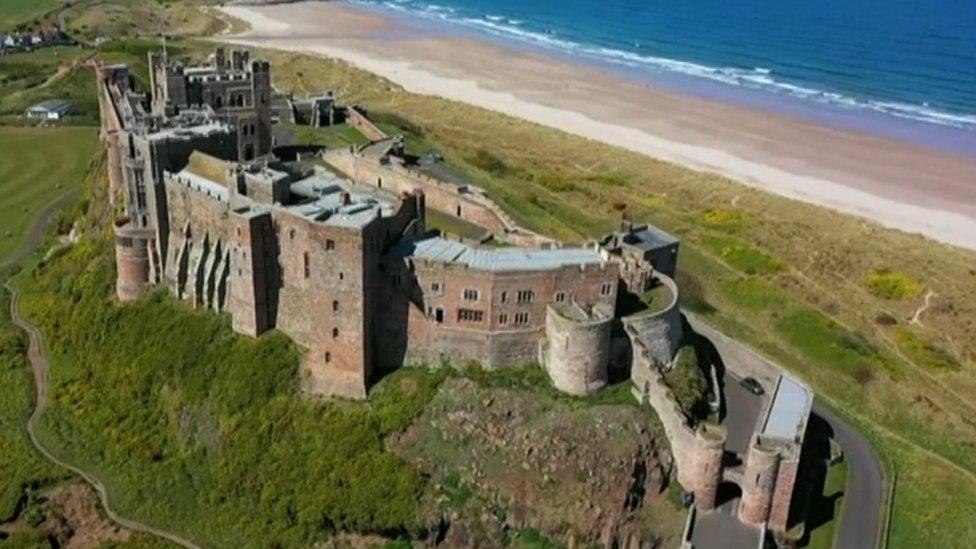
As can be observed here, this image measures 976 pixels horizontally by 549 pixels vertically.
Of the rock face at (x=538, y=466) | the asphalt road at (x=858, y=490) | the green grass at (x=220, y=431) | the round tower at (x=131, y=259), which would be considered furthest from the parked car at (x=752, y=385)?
the round tower at (x=131, y=259)

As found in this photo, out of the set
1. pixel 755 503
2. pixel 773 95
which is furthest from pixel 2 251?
pixel 773 95

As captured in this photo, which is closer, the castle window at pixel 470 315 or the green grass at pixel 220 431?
the green grass at pixel 220 431

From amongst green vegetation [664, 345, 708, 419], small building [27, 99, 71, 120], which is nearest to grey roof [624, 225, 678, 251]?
green vegetation [664, 345, 708, 419]

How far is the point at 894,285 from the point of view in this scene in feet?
313

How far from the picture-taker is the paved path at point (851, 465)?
56.9 m

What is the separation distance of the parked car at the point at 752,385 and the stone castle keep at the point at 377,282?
23.5 feet

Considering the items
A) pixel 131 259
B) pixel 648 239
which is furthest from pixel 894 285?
pixel 131 259

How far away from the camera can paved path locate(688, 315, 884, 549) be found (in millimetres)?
56938

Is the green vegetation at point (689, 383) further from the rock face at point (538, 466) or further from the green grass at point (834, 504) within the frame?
the green grass at point (834, 504)

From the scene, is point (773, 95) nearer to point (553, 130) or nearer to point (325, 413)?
point (553, 130)

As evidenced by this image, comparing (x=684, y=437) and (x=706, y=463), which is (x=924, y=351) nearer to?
(x=684, y=437)

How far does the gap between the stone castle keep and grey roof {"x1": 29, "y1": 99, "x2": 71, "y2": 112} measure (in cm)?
7337

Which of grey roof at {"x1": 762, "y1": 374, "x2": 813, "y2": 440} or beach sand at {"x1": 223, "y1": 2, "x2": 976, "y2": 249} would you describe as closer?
grey roof at {"x1": 762, "y1": 374, "x2": 813, "y2": 440}

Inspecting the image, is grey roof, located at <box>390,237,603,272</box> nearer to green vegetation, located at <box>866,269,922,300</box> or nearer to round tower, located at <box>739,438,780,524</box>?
round tower, located at <box>739,438,780,524</box>
